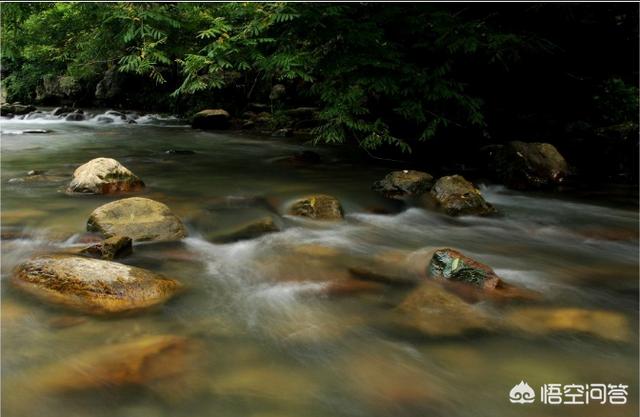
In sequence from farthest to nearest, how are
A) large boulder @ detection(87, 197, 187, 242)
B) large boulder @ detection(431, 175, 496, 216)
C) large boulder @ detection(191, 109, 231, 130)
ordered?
large boulder @ detection(191, 109, 231, 130) → large boulder @ detection(431, 175, 496, 216) → large boulder @ detection(87, 197, 187, 242)

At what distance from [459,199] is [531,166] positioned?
2.76m

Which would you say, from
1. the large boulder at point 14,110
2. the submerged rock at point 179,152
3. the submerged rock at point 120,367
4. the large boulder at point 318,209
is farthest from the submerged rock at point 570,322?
the large boulder at point 14,110

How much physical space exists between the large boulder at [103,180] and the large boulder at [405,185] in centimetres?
369

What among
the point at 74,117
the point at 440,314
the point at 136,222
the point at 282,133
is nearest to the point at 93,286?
the point at 136,222

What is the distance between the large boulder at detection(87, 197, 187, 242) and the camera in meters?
4.59

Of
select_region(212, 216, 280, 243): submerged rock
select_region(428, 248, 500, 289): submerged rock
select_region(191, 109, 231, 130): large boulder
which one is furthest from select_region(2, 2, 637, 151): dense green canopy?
select_region(191, 109, 231, 130): large boulder

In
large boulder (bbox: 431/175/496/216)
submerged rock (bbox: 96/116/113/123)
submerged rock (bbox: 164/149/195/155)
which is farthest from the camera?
submerged rock (bbox: 96/116/113/123)

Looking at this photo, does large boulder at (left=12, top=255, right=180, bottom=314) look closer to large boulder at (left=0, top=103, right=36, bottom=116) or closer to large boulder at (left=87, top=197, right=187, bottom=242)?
large boulder at (left=87, top=197, right=187, bottom=242)

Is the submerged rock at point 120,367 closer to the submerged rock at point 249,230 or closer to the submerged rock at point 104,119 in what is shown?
the submerged rock at point 249,230

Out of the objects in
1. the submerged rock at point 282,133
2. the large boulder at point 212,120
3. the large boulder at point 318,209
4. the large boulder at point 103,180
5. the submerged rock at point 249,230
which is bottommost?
the submerged rock at point 249,230

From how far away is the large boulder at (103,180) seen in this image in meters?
6.33

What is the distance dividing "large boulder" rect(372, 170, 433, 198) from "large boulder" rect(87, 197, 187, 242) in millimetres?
3350

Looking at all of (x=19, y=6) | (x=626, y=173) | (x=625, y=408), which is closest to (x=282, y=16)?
(x=625, y=408)

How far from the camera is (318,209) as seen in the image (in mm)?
5906
